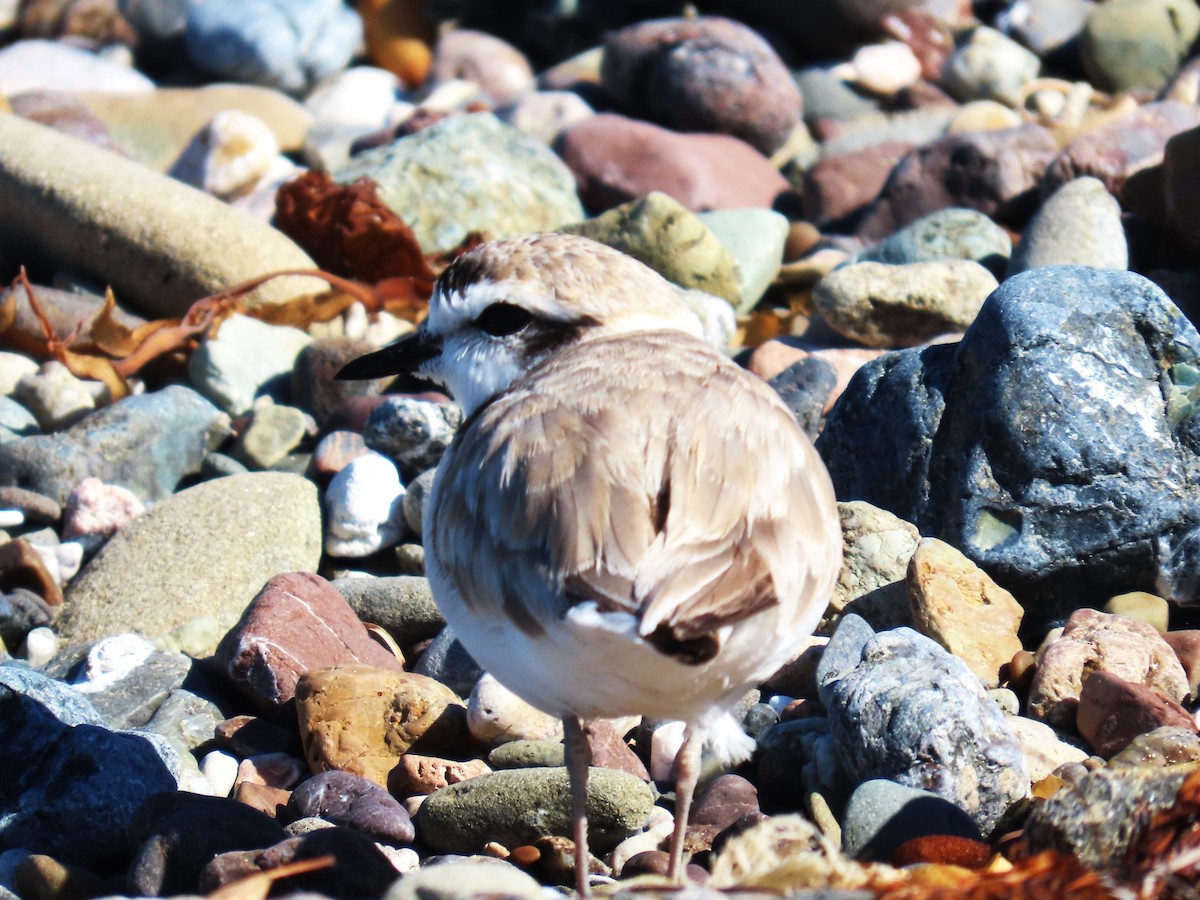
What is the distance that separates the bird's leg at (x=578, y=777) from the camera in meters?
3.86

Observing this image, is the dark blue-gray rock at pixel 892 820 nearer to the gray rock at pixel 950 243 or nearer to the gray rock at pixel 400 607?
the gray rock at pixel 400 607

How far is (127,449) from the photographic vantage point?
6965mm

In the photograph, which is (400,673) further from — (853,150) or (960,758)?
(853,150)

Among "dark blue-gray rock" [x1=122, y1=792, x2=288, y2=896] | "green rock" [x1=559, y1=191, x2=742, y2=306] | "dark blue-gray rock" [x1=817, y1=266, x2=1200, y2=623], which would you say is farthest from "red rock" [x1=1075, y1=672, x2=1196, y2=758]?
"green rock" [x1=559, y1=191, x2=742, y2=306]

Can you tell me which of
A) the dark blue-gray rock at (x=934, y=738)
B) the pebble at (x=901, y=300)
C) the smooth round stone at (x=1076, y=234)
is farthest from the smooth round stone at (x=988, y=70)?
the dark blue-gray rock at (x=934, y=738)

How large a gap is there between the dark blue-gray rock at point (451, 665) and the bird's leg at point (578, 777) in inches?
56.4

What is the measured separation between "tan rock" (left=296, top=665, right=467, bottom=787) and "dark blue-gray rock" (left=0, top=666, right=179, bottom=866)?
470 millimetres

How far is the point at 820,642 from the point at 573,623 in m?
2.13

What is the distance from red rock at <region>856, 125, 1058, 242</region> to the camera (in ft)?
32.1

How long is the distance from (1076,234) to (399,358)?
4.57 m

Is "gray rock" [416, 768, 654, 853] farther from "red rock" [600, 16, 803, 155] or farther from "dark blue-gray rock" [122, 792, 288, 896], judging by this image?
"red rock" [600, 16, 803, 155]

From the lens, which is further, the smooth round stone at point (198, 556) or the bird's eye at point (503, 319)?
the smooth round stone at point (198, 556)

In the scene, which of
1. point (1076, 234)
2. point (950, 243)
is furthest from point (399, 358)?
point (950, 243)

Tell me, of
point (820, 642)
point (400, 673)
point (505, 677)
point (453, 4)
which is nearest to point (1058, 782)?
point (820, 642)
